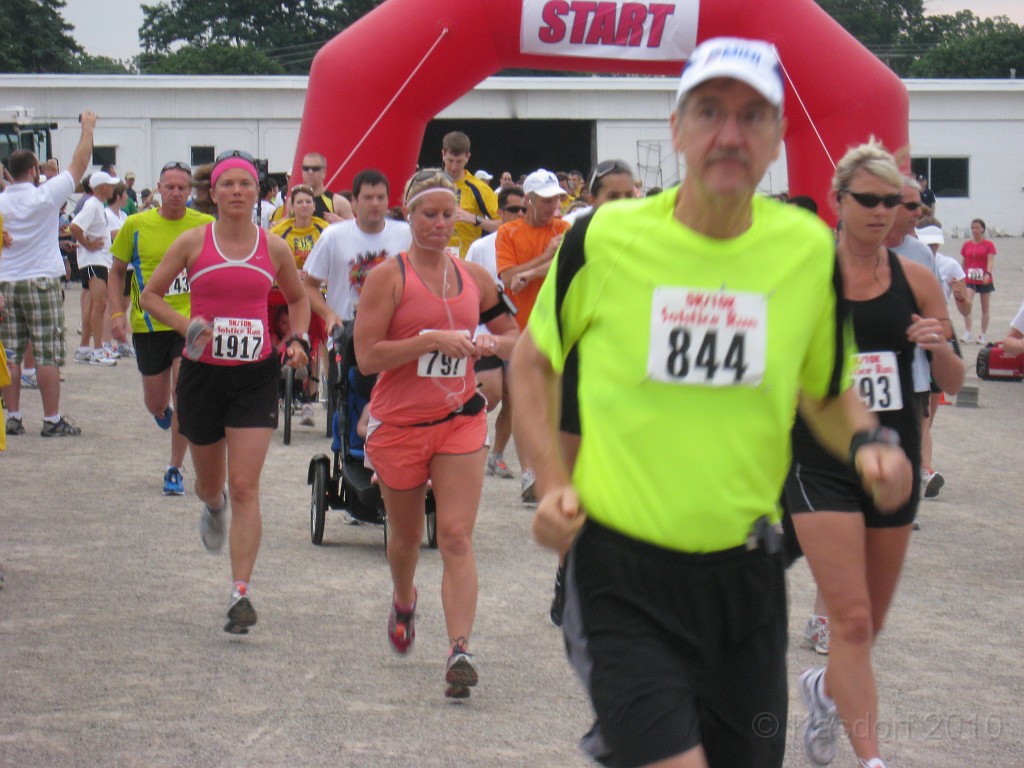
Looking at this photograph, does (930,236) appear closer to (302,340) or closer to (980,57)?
(302,340)

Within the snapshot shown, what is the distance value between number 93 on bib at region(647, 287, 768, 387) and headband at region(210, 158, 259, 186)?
160 inches

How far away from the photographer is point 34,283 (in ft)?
37.2

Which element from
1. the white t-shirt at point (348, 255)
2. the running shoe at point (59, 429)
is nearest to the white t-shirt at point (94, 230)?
the running shoe at point (59, 429)

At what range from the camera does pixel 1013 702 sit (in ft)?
17.5

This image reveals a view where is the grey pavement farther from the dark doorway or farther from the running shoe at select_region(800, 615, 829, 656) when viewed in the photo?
the dark doorway

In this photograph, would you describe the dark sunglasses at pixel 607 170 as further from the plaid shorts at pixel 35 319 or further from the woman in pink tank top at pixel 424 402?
the plaid shorts at pixel 35 319

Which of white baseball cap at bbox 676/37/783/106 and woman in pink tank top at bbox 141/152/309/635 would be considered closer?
white baseball cap at bbox 676/37/783/106

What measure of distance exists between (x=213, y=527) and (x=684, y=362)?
15.2 feet

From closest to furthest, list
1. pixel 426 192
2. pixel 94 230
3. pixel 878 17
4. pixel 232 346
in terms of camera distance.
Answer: pixel 426 192 → pixel 232 346 → pixel 94 230 → pixel 878 17

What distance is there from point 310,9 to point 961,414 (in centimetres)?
7856

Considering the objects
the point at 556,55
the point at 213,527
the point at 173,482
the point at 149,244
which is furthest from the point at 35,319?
the point at 556,55

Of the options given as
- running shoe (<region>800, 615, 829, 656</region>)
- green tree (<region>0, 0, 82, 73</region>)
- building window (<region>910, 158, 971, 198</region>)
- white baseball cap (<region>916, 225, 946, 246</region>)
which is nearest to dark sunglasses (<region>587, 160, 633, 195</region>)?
running shoe (<region>800, 615, 829, 656</region>)

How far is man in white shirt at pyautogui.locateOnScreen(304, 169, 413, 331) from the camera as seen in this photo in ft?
26.8

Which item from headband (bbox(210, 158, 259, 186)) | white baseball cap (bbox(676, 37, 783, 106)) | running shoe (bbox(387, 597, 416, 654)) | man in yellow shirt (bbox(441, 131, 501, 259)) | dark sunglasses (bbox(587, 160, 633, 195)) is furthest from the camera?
man in yellow shirt (bbox(441, 131, 501, 259))
